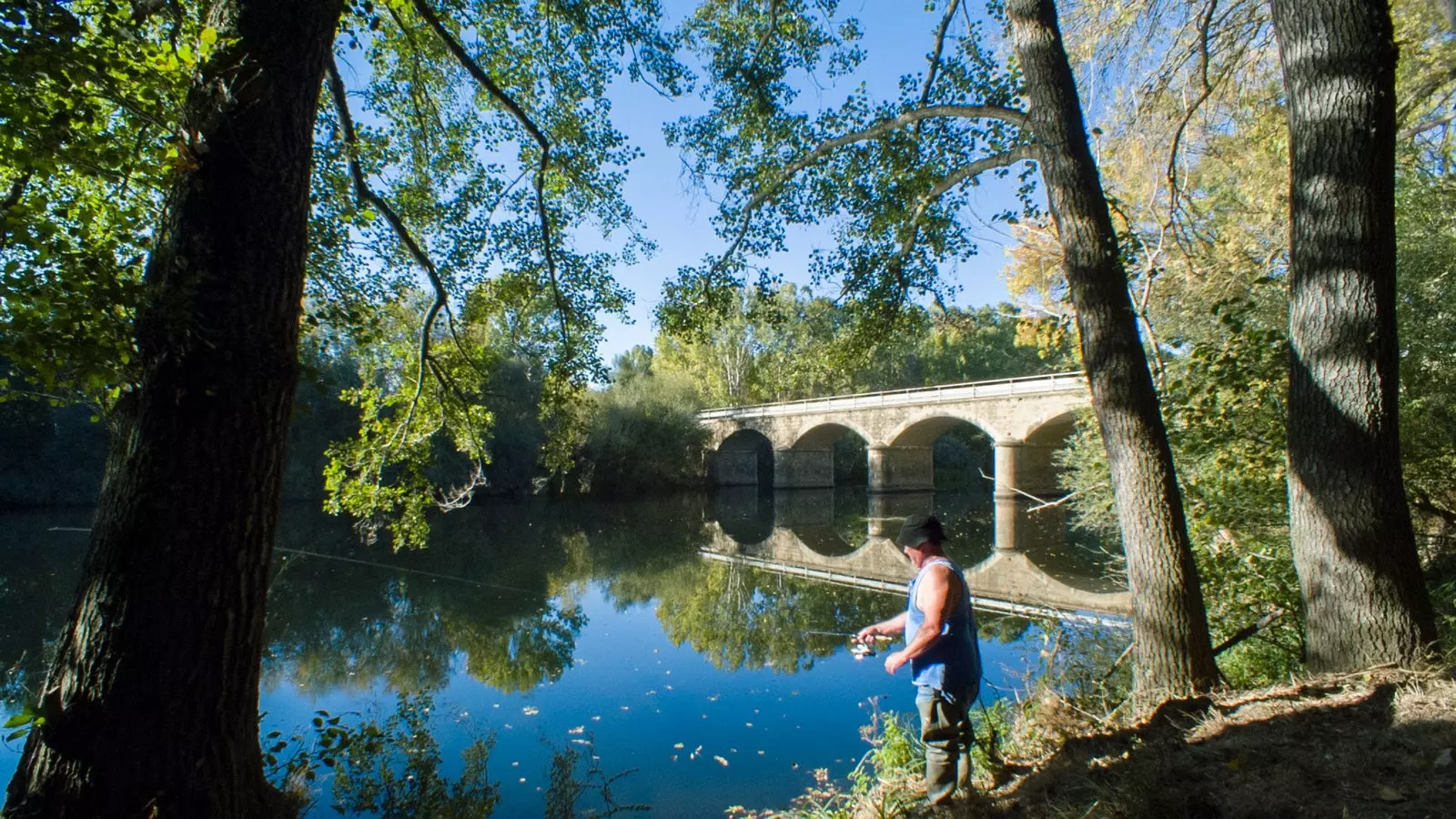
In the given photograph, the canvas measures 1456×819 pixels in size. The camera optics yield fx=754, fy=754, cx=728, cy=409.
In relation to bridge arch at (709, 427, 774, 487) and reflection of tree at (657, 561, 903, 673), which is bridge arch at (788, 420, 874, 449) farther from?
reflection of tree at (657, 561, 903, 673)

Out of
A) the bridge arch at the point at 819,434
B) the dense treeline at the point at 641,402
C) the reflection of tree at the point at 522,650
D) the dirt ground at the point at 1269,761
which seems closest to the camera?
the dirt ground at the point at 1269,761

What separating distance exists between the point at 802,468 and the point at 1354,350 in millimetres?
29407

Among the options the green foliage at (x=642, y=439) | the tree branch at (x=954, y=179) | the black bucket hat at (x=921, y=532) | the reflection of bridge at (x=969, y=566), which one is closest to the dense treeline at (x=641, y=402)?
the green foliage at (x=642, y=439)

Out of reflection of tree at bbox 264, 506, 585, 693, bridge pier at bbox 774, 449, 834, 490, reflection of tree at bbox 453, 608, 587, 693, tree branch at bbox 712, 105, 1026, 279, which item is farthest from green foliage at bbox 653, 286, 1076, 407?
tree branch at bbox 712, 105, 1026, 279

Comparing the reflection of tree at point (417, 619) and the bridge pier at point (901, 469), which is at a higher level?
the bridge pier at point (901, 469)

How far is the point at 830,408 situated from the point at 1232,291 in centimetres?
2081

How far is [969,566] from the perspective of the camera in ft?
42.5

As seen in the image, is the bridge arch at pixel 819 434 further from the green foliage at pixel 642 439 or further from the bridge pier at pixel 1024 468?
the bridge pier at pixel 1024 468

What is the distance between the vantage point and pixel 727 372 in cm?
3725

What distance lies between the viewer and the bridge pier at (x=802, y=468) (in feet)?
104

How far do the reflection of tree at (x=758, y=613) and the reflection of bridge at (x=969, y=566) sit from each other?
3.02ft

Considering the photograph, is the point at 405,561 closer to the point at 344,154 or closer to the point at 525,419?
the point at 525,419

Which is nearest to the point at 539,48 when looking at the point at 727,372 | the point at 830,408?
the point at 830,408

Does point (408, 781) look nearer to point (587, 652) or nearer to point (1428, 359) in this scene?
point (587, 652)
